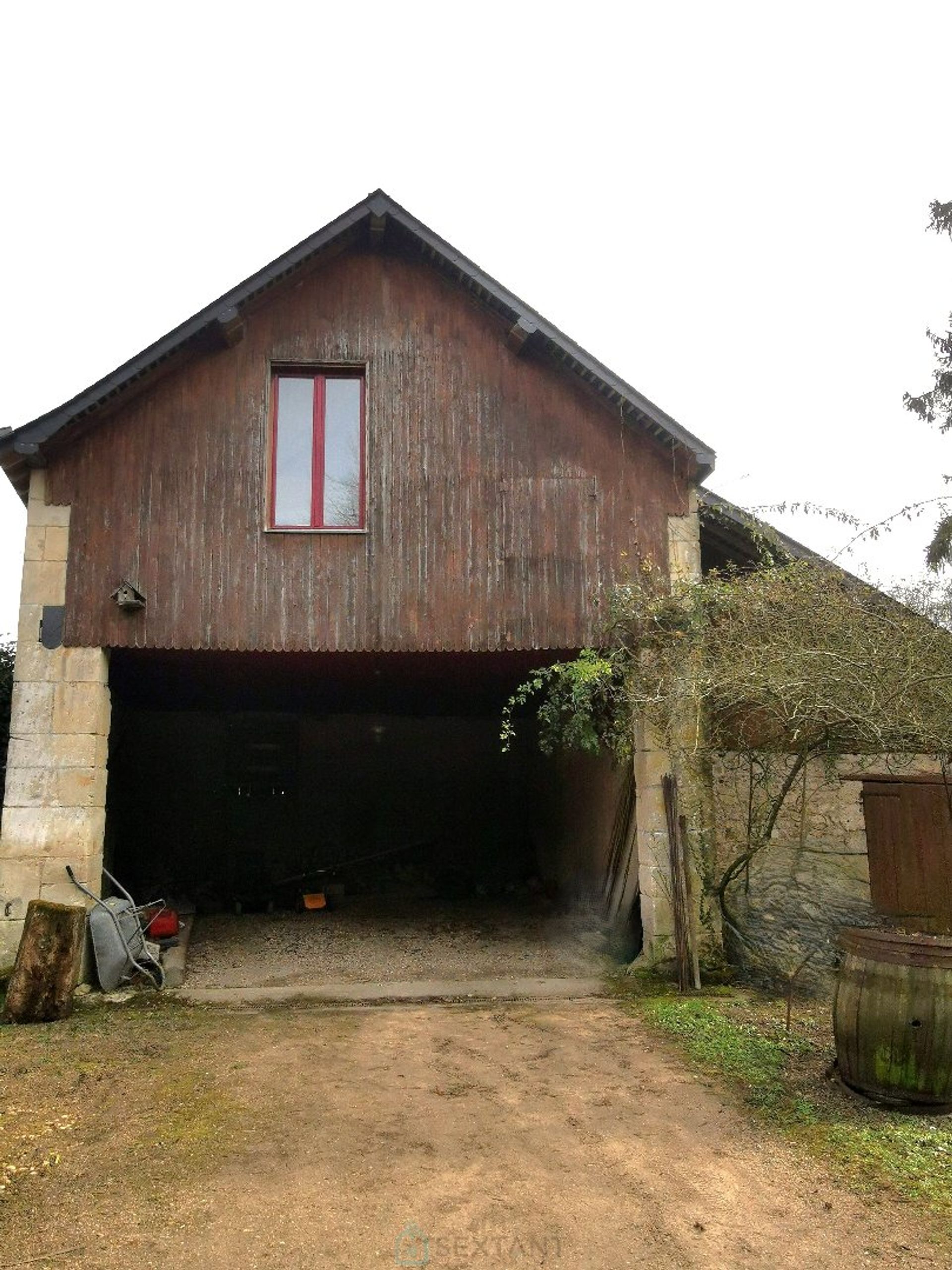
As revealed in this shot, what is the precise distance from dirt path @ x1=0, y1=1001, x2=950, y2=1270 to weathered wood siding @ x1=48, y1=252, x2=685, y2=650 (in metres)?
4.02

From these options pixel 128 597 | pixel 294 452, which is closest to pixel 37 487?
pixel 128 597

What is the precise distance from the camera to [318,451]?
9500 mm

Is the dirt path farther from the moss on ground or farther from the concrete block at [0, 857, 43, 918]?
the concrete block at [0, 857, 43, 918]

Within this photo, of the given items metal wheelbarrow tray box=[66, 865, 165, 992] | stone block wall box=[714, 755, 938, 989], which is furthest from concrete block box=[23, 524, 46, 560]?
stone block wall box=[714, 755, 938, 989]

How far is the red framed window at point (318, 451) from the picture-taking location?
9.33 m

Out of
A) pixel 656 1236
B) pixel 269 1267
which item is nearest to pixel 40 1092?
pixel 269 1267

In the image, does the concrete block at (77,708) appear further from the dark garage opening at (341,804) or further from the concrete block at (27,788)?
the dark garage opening at (341,804)

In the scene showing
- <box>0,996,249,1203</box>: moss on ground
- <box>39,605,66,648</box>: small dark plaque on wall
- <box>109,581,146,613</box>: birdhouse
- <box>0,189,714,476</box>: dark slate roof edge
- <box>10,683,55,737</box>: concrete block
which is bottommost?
<box>0,996,249,1203</box>: moss on ground

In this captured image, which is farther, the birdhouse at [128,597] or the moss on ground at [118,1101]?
the birdhouse at [128,597]

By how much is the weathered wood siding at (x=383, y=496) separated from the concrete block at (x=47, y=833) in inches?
61.5

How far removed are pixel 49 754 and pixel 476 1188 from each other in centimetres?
588

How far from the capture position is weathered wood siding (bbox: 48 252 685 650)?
8992 millimetres

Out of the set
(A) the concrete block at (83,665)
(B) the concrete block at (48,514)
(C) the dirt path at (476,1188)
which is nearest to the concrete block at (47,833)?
(A) the concrete block at (83,665)

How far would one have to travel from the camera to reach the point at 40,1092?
588 centimetres
